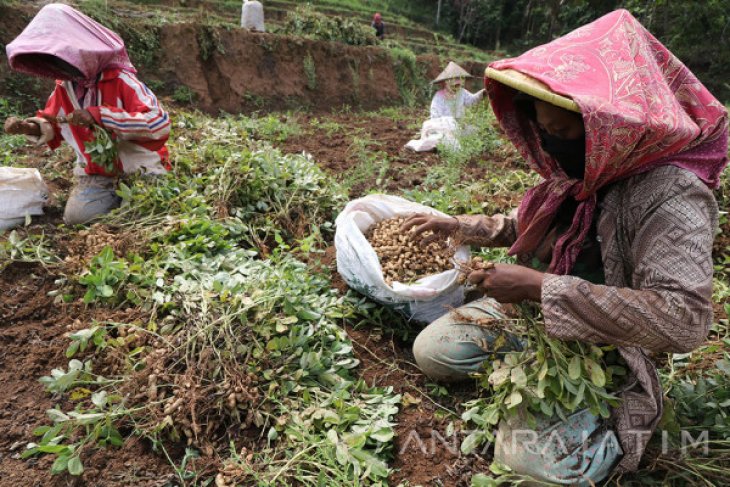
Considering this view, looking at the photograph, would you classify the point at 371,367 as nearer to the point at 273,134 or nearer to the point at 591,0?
the point at 273,134

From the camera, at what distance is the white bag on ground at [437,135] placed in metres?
4.84

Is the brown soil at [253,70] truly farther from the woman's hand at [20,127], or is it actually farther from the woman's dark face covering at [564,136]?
the woman's dark face covering at [564,136]

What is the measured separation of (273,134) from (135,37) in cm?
342

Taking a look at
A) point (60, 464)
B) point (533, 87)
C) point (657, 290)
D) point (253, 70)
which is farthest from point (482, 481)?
point (253, 70)

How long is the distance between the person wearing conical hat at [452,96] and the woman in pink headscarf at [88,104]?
3.63 m

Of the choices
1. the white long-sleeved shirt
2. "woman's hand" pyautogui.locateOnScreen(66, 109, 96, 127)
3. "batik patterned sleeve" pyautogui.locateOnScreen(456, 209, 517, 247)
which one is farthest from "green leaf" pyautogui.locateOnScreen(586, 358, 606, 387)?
the white long-sleeved shirt

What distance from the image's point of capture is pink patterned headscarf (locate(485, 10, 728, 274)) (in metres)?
1.21

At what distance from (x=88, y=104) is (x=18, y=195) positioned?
737mm

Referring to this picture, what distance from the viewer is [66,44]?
2523 millimetres

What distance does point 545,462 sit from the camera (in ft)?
4.91

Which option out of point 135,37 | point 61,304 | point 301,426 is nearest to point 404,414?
point 301,426

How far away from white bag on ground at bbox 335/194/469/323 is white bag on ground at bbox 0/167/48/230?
2137 mm

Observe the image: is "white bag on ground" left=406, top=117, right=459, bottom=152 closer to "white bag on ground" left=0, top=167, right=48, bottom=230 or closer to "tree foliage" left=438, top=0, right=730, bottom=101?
"white bag on ground" left=0, top=167, right=48, bottom=230

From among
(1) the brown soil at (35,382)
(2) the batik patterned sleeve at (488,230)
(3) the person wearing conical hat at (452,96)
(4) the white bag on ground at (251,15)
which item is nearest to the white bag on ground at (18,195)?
(1) the brown soil at (35,382)
